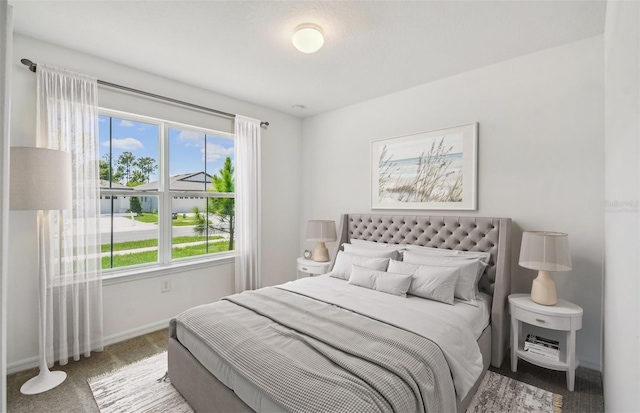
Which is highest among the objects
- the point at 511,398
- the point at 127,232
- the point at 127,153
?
the point at 127,153

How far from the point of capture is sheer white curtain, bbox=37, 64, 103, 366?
2.43 meters

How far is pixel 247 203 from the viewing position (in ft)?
12.5

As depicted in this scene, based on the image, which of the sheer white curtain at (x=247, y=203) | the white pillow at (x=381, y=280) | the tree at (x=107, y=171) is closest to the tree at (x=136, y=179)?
the tree at (x=107, y=171)

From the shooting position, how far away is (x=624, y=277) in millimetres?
1208

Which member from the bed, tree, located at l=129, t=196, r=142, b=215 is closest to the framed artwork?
the bed

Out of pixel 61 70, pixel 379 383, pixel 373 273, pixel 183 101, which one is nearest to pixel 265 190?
pixel 183 101

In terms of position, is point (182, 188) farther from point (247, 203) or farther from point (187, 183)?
point (247, 203)

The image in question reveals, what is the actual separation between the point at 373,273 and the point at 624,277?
174cm

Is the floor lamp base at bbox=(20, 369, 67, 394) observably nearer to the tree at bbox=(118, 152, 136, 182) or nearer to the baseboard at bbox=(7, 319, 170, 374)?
the baseboard at bbox=(7, 319, 170, 374)

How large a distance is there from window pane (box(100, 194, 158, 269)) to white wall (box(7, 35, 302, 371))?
28 cm

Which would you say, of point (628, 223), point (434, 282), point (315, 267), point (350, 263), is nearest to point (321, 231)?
point (315, 267)

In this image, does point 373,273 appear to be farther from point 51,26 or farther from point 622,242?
point 51,26

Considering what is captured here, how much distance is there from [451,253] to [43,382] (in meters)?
3.50

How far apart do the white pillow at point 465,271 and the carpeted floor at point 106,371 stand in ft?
2.07
